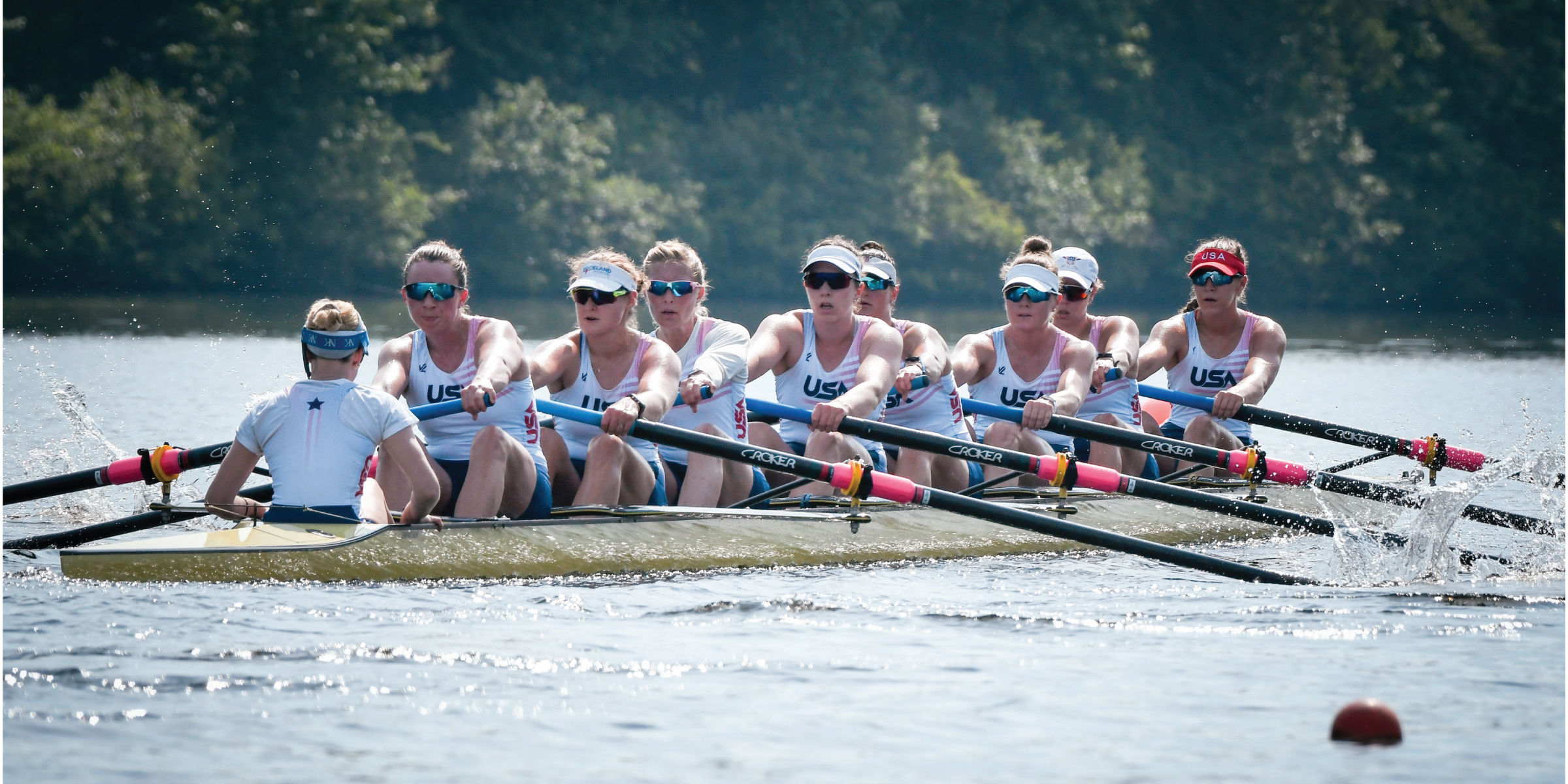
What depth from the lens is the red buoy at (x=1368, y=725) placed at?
496 cm

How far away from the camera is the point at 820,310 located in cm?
848

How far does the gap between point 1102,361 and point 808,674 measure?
14.6 ft

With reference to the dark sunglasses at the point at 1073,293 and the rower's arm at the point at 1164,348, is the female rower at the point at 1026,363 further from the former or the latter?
the rower's arm at the point at 1164,348

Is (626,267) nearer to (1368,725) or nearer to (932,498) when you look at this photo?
(932,498)

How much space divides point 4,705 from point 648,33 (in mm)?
35911

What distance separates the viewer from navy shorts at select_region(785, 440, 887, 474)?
8.59 meters

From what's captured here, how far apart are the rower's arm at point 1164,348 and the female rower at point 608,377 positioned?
353 centimetres

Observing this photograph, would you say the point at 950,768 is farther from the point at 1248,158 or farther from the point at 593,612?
the point at 1248,158

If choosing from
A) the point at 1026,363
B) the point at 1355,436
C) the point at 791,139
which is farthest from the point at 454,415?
the point at 791,139

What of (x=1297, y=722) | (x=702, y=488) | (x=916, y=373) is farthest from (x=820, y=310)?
(x=1297, y=722)

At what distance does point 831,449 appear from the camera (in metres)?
8.34

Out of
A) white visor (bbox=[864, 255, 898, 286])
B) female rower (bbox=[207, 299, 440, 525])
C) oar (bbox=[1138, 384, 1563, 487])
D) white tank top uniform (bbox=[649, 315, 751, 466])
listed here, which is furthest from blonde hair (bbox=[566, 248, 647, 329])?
oar (bbox=[1138, 384, 1563, 487])

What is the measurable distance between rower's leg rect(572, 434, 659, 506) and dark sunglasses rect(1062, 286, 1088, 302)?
343cm

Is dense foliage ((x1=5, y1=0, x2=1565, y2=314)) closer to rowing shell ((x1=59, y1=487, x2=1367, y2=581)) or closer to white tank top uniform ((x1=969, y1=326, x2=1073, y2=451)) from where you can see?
white tank top uniform ((x1=969, y1=326, x2=1073, y2=451))
